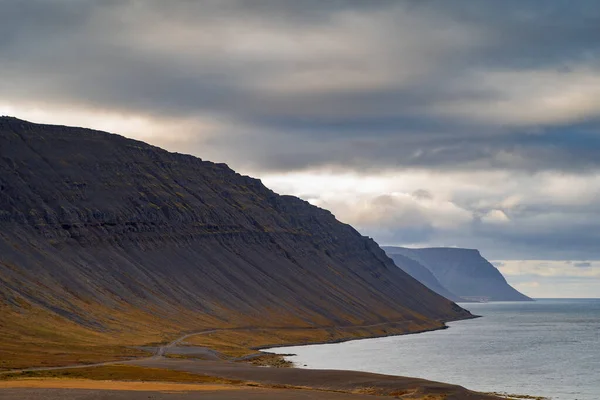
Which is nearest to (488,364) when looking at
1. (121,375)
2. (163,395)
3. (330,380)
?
(330,380)

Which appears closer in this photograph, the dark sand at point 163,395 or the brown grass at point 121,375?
the dark sand at point 163,395

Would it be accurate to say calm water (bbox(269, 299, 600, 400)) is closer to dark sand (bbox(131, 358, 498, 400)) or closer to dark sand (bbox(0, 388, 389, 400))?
dark sand (bbox(131, 358, 498, 400))

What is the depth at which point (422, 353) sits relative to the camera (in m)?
175

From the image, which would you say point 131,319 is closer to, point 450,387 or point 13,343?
point 13,343

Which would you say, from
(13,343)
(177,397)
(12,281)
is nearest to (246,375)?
(177,397)

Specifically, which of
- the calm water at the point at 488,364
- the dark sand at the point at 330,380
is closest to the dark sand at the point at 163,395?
the dark sand at the point at 330,380

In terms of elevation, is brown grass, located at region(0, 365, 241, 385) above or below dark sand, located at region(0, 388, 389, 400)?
above

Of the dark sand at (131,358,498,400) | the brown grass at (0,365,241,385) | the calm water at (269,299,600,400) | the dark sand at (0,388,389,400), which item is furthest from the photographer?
the calm water at (269,299,600,400)

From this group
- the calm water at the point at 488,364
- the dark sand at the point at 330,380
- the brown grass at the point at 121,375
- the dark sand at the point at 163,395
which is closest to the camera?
the dark sand at the point at 163,395

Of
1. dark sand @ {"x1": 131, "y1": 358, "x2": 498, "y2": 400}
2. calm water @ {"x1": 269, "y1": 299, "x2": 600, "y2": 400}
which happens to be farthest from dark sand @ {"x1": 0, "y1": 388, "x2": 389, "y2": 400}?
calm water @ {"x1": 269, "y1": 299, "x2": 600, "y2": 400}

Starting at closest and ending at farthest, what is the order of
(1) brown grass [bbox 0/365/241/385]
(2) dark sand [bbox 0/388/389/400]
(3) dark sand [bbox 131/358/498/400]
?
(2) dark sand [bbox 0/388/389/400], (1) brown grass [bbox 0/365/241/385], (3) dark sand [bbox 131/358/498/400]

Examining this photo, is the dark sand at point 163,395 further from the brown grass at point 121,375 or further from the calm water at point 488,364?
the calm water at point 488,364

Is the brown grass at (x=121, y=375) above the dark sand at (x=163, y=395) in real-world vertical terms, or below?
above

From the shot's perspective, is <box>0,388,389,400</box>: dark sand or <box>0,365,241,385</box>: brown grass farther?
<box>0,365,241,385</box>: brown grass
